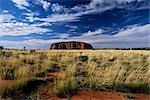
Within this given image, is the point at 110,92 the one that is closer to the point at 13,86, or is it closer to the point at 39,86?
the point at 39,86

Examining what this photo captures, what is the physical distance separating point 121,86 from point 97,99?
4.14 ft

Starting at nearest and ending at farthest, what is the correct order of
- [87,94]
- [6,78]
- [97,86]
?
[87,94] → [97,86] → [6,78]

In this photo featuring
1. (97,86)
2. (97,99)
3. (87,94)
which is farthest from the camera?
(97,86)

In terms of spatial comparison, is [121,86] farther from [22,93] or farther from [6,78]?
[6,78]

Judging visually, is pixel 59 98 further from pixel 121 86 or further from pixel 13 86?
pixel 121 86

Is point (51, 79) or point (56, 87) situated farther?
point (51, 79)

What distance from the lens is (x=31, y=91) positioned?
659 cm

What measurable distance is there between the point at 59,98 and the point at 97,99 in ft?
2.59

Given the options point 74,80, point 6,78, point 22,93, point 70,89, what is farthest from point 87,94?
point 6,78

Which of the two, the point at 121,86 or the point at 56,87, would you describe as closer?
the point at 56,87

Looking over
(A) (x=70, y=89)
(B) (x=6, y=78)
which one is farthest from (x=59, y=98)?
(B) (x=6, y=78)

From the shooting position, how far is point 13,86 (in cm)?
647

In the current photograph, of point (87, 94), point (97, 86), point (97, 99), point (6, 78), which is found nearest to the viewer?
point (97, 99)

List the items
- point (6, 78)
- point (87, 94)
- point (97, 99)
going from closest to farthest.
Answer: point (97, 99) → point (87, 94) → point (6, 78)
